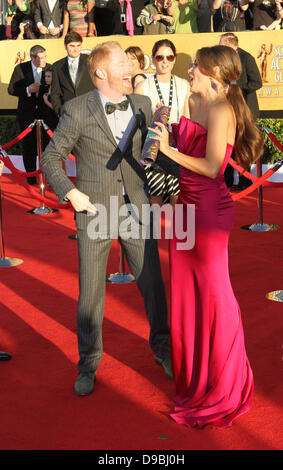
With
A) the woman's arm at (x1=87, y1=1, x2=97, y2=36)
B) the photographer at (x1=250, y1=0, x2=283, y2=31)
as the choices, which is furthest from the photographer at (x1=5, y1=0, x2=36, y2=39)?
the photographer at (x1=250, y1=0, x2=283, y2=31)

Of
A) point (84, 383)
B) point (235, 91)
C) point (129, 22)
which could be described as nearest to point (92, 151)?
point (235, 91)

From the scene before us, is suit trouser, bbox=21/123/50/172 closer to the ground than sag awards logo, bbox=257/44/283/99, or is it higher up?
closer to the ground

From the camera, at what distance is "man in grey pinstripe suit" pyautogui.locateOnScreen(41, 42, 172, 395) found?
156 inches

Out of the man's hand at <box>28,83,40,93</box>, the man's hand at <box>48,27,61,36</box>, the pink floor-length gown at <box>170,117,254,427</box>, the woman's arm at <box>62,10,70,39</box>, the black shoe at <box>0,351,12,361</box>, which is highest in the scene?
the woman's arm at <box>62,10,70,39</box>

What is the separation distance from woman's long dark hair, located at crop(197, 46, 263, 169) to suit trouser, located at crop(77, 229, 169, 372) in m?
0.84

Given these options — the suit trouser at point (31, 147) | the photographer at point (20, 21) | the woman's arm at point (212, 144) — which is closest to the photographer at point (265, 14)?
the suit trouser at point (31, 147)

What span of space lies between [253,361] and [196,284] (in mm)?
982

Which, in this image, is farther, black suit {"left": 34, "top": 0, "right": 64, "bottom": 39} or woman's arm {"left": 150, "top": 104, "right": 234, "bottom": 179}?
black suit {"left": 34, "top": 0, "right": 64, "bottom": 39}

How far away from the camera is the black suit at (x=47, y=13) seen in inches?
514

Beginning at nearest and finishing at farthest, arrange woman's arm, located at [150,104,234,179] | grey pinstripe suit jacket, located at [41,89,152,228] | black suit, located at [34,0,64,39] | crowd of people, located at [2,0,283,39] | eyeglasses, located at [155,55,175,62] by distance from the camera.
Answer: woman's arm, located at [150,104,234,179] → grey pinstripe suit jacket, located at [41,89,152,228] → eyeglasses, located at [155,55,175,62] → crowd of people, located at [2,0,283,39] → black suit, located at [34,0,64,39]

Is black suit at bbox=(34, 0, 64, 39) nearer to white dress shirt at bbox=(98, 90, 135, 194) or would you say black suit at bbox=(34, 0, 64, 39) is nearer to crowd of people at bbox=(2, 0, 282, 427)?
crowd of people at bbox=(2, 0, 282, 427)

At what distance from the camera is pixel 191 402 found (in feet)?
12.8

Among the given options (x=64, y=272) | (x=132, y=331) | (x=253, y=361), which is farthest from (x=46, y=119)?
(x=253, y=361)

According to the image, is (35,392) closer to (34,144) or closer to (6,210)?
(6,210)
